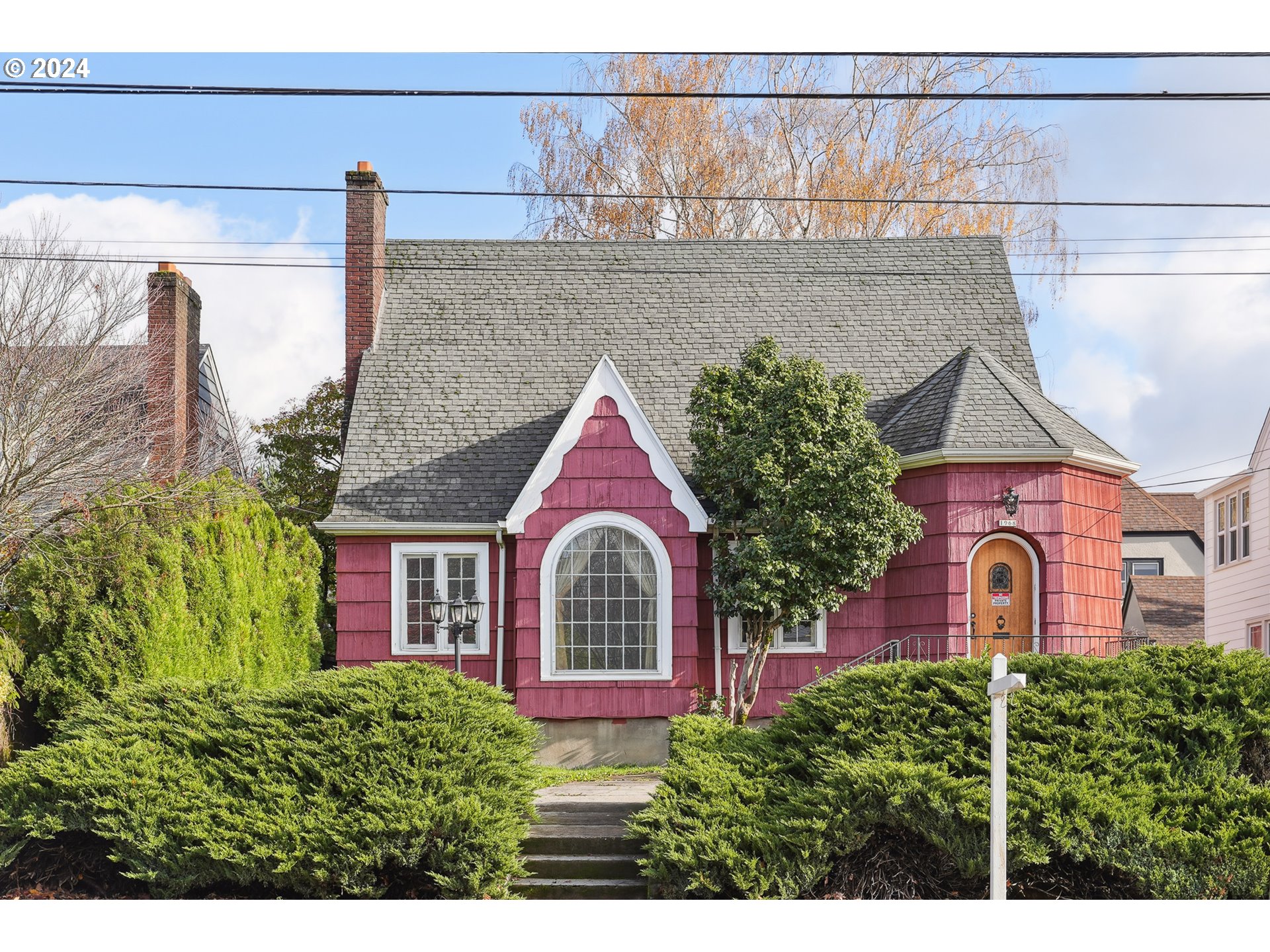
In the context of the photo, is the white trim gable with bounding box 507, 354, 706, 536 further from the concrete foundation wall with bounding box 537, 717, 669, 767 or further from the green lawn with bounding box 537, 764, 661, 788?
the green lawn with bounding box 537, 764, 661, 788

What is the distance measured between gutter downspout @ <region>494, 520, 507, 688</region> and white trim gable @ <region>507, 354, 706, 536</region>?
1.62 ft

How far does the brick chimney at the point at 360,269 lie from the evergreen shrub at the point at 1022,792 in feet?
33.7

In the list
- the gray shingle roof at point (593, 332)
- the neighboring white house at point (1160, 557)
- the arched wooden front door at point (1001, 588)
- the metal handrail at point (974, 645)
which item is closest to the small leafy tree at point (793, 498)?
the metal handrail at point (974, 645)

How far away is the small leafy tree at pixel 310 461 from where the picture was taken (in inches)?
856

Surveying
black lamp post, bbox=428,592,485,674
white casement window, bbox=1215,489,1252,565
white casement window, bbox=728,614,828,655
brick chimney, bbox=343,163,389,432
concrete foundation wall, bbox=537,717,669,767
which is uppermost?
brick chimney, bbox=343,163,389,432

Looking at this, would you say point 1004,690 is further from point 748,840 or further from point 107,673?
point 107,673

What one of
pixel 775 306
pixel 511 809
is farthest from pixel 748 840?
pixel 775 306

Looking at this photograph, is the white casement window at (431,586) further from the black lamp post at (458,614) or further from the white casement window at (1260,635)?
the white casement window at (1260,635)

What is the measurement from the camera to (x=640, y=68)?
27.1 m

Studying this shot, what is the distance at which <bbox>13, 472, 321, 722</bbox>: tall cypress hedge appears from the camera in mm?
12125

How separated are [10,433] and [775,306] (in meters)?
10.8

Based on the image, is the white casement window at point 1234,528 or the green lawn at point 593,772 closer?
the green lawn at point 593,772

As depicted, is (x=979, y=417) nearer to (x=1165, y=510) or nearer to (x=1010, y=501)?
(x=1010, y=501)

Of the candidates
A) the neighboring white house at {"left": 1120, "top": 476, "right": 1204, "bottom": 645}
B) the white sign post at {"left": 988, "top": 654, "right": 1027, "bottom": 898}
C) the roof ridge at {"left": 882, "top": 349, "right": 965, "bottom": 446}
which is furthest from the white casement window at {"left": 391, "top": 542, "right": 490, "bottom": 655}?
the neighboring white house at {"left": 1120, "top": 476, "right": 1204, "bottom": 645}
